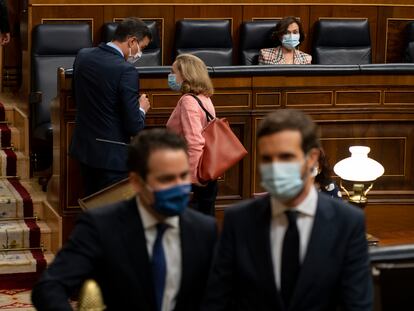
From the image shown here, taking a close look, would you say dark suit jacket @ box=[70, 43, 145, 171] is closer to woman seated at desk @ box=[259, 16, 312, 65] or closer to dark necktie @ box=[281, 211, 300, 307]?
woman seated at desk @ box=[259, 16, 312, 65]

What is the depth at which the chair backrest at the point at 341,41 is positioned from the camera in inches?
315

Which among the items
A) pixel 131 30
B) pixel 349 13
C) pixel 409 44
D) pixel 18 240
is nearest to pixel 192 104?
pixel 131 30

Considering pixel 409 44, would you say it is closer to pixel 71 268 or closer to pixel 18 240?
pixel 18 240

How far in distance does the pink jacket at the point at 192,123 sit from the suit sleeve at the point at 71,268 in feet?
8.33

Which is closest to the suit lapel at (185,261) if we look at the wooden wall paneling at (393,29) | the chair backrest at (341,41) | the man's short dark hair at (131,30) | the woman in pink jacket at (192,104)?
the woman in pink jacket at (192,104)

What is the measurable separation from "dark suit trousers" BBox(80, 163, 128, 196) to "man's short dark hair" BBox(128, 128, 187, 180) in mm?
2690

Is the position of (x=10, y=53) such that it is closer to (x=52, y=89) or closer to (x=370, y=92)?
(x=52, y=89)

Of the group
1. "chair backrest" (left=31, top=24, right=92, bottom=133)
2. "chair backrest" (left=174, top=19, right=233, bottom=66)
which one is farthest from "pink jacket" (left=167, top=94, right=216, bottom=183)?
"chair backrest" (left=174, top=19, right=233, bottom=66)

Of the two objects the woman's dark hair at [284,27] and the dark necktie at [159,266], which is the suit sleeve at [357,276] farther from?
the woman's dark hair at [284,27]

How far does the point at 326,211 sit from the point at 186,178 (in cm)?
37

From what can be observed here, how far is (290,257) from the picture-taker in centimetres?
266

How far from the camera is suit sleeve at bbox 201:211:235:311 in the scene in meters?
2.70

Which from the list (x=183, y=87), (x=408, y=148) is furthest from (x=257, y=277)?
(x=408, y=148)

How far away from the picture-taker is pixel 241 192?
6102 millimetres
